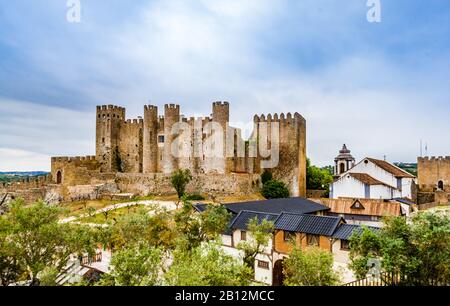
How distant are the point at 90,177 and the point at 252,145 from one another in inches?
845

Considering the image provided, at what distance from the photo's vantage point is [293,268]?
14008 millimetres

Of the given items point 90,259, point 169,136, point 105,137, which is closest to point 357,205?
point 90,259

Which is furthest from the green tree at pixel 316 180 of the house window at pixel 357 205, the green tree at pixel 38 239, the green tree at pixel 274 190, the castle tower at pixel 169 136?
the green tree at pixel 38 239

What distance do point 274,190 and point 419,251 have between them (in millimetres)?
30218

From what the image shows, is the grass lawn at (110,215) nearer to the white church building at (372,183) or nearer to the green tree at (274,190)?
the green tree at (274,190)

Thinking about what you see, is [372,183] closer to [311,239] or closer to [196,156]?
[311,239]

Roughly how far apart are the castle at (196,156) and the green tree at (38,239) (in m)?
27.0

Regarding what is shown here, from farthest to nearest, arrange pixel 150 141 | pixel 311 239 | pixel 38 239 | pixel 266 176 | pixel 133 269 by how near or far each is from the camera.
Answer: pixel 150 141, pixel 266 176, pixel 311 239, pixel 38 239, pixel 133 269

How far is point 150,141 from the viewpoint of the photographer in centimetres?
4759

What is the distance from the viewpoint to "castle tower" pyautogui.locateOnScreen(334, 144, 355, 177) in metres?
50.0

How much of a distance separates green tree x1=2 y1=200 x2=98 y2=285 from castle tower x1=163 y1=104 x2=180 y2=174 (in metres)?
30.4

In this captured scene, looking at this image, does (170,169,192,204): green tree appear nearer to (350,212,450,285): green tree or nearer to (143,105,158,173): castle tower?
(143,105,158,173): castle tower

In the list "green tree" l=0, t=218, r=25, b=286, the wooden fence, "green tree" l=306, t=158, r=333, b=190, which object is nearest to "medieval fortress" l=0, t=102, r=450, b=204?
"green tree" l=306, t=158, r=333, b=190
